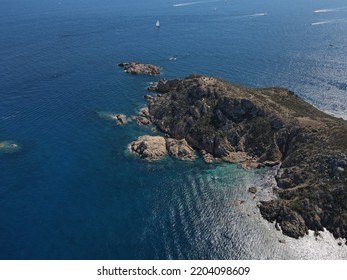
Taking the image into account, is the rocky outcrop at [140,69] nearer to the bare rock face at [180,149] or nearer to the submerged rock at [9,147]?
the bare rock face at [180,149]

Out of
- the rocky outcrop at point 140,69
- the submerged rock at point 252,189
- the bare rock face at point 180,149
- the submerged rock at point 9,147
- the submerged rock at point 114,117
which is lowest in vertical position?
the submerged rock at point 252,189

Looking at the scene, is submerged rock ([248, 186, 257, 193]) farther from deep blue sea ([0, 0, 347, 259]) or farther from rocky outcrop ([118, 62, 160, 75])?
rocky outcrop ([118, 62, 160, 75])

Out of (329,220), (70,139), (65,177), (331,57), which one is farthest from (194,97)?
(331,57)

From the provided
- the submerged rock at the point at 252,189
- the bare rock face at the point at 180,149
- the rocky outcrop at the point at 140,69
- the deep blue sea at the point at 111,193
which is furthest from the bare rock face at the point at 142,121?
the rocky outcrop at the point at 140,69

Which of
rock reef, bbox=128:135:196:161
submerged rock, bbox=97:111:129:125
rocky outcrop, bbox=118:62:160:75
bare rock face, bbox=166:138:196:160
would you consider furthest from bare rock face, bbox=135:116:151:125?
rocky outcrop, bbox=118:62:160:75

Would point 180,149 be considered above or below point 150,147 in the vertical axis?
below

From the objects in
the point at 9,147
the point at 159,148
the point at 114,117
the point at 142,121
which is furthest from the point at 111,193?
the point at 114,117

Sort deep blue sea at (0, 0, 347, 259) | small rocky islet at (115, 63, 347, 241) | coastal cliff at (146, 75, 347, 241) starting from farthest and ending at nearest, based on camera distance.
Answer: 1. small rocky islet at (115, 63, 347, 241)
2. coastal cliff at (146, 75, 347, 241)
3. deep blue sea at (0, 0, 347, 259)

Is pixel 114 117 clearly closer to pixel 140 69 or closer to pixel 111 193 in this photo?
pixel 111 193
